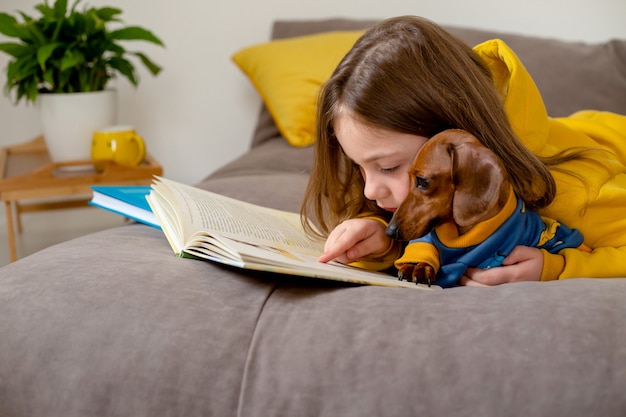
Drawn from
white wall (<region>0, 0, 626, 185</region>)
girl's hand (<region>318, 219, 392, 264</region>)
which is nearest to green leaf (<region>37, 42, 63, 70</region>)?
white wall (<region>0, 0, 626, 185</region>)

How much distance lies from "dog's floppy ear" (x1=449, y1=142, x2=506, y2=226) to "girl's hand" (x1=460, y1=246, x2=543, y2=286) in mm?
98

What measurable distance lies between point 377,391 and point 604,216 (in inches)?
18.5

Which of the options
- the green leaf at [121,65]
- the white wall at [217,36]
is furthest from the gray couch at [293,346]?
the white wall at [217,36]

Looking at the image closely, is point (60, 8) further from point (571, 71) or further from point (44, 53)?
point (571, 71)

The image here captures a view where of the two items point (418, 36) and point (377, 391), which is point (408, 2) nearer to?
point (418, 36)

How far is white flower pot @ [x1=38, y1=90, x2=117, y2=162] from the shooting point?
2.21 m

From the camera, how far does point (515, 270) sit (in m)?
0.99

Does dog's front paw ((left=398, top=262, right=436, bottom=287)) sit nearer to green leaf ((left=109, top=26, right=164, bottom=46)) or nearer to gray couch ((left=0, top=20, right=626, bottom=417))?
gray couch ((left=0, top=20, right=626, bottom=417))

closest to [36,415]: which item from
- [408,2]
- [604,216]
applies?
[604,216]

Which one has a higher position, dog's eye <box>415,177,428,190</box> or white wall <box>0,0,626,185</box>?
dog's eye <box>415,177,428,190</box>

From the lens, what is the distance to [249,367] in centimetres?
84

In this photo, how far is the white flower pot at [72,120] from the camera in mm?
2205

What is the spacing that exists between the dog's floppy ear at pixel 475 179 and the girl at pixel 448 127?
10cm

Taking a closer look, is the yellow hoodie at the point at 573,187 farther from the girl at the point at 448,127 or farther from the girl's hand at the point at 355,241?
the girl's hand at the point at 355,241
